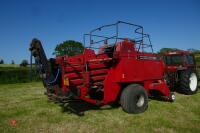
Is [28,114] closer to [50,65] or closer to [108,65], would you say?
[50,65]

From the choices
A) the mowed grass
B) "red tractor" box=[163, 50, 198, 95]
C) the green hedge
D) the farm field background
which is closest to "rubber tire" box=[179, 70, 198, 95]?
"red tractor" box=[163, 50, 198, 95]

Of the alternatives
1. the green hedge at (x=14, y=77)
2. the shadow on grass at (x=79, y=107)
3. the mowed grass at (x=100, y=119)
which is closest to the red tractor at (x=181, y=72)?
the mowed grass at (x=100, y=119)

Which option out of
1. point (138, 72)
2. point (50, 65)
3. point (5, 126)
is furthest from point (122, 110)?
point (5, 126)

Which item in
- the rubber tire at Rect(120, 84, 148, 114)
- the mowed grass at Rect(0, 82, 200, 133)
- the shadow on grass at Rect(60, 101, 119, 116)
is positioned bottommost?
the mowed grass at Rect(0, 82, 200, 133)

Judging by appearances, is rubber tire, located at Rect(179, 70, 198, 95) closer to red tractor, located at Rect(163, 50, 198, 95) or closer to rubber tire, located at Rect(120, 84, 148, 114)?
red tractor, located at Rect(163, 50, 198, 95)

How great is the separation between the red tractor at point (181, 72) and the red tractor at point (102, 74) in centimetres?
310

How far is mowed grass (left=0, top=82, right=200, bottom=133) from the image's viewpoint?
6.33 metres

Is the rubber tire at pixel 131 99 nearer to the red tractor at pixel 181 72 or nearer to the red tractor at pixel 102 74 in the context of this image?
the red tractor at pixel 102 74

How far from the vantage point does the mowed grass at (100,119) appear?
6332mm

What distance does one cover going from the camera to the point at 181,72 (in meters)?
11.2

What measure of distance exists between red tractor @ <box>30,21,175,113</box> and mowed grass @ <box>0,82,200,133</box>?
0.47m

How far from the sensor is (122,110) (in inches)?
322

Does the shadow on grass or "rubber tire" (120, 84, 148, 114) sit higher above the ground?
"rubber tire" (120, 84, 148, 114)

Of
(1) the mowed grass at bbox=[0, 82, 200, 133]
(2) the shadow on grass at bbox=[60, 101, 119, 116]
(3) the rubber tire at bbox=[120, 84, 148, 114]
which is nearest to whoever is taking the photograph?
(1) the mowed grass at bbox=[0, 82, 200, 133]
